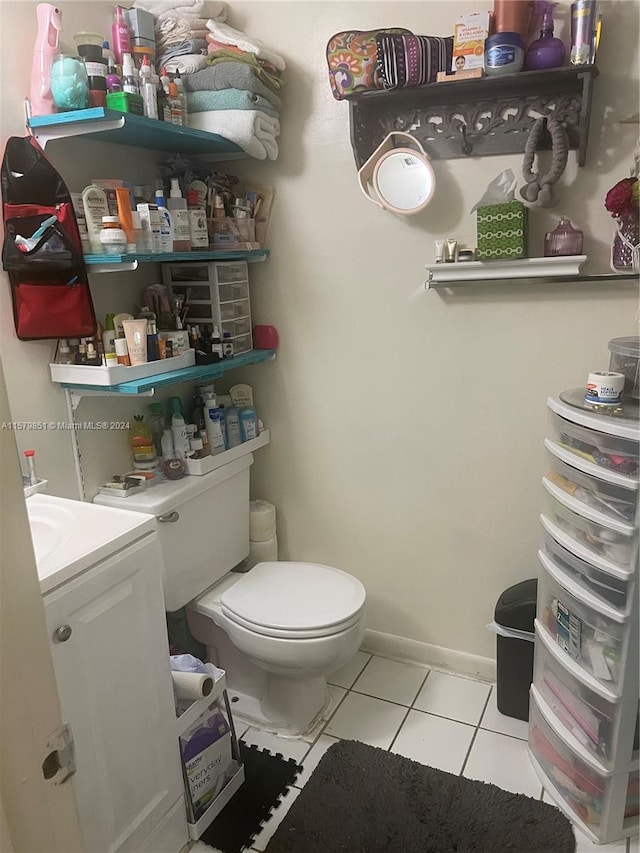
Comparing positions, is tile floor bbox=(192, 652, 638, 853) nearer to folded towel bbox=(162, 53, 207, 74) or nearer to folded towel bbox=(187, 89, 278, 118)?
folded towel bbox=(187, 89, 278, 118)

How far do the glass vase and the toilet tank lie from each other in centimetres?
130

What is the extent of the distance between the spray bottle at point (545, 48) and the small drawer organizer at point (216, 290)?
3.39ft

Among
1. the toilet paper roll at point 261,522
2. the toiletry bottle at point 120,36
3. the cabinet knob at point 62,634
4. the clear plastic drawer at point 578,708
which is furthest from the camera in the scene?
the toilet paper roll at point 261,522

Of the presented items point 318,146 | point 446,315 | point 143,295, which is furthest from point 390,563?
point 318,146

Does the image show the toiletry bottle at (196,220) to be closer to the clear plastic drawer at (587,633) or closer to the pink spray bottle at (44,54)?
the pink spray bottle at (44,54)

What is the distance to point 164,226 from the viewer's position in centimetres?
182

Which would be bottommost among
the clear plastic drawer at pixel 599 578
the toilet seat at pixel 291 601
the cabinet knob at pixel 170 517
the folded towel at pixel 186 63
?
the toilet seat at pixel 291 601

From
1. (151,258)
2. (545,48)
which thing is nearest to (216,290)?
(151,258)

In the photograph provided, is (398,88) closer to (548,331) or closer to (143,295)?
(548,331)

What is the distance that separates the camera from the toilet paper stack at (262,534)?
2.34 metres

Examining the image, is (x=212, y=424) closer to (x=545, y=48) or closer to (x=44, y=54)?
(x=44, y=54)

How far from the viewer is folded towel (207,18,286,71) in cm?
184

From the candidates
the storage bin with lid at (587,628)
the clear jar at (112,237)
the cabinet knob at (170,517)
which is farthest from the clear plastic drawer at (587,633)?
the clear jar at (112,237)

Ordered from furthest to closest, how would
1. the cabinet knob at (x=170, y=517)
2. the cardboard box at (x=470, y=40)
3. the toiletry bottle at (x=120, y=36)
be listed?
the cabinet knob at (x=170, y=517)
the toiletry bottle at (x=120, y=36)
the cardboard box at (x=470, y=40)
